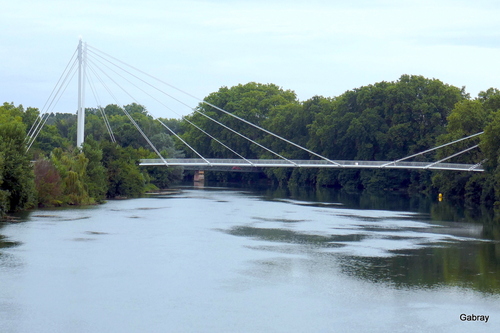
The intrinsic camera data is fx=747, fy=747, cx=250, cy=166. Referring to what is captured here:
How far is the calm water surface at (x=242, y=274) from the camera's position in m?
17.8

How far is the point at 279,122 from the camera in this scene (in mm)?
87188

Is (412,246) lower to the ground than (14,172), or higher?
lower

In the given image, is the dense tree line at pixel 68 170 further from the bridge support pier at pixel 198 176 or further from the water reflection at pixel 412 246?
the bridge support pier at pixel 198 176

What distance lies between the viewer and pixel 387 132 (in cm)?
7300

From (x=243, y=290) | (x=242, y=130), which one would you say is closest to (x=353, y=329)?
(x=243, y=290)

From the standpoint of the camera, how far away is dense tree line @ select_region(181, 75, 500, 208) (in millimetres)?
57969

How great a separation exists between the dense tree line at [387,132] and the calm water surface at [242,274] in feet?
62.6

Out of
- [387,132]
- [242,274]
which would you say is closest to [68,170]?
[242,274]

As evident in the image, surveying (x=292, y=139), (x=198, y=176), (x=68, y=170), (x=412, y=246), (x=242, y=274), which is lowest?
(x=242, y=274)

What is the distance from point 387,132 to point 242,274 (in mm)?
52096

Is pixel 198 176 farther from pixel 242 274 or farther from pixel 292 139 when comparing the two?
pixel 242 274

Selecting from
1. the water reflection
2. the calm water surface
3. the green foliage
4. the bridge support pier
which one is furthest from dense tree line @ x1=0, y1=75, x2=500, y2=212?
the water reflection

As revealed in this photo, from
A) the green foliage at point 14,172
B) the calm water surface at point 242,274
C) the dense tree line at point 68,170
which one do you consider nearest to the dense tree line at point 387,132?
the dense tree line at point 68,170

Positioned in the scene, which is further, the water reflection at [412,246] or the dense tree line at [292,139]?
the dense tree line at [292,139]
